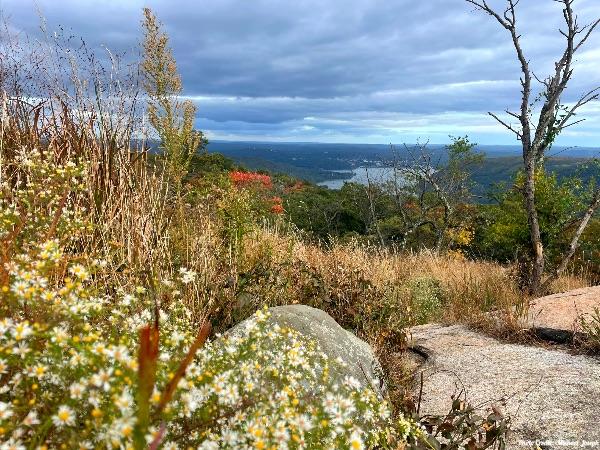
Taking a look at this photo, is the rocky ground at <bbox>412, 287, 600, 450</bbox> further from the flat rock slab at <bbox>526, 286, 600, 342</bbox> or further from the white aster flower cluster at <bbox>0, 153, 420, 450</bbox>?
the white aster flower cluster at <bbox>0, 153, 420, 450</bbox>

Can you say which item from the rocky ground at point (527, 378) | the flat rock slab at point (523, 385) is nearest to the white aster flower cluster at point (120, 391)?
the rocky ground at point (527, 378)

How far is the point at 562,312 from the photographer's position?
5270 mm

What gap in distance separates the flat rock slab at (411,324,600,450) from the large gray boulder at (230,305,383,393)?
48 cm

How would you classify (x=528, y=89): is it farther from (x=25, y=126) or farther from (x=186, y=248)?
(x=25, y=126)

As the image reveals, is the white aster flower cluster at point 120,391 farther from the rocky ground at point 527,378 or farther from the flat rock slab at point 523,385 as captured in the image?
the flat rock slab at point 523,385

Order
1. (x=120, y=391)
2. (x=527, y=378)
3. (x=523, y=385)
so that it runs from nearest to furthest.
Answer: (x=120, y=391) < (x=523, y=385) < (x=527, y=378)

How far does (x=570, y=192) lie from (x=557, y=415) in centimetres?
1135

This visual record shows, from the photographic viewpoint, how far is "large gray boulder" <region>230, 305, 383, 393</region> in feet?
10.6

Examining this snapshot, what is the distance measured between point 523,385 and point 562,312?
2042 mm

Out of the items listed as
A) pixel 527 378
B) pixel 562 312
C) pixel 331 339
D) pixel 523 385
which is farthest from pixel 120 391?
pixel 562 312

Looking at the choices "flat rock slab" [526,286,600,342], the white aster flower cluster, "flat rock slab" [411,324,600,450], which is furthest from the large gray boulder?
"flat rock slab" [526,286,600,342]

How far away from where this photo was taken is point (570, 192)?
12.9 metres

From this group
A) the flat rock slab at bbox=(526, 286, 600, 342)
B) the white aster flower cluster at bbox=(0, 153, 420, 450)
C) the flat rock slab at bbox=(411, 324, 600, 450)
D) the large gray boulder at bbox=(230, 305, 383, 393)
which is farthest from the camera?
the flat rock slab at bbox=(526, 286, 600, 342)

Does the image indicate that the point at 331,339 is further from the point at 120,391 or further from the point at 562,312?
the point at 562,312
